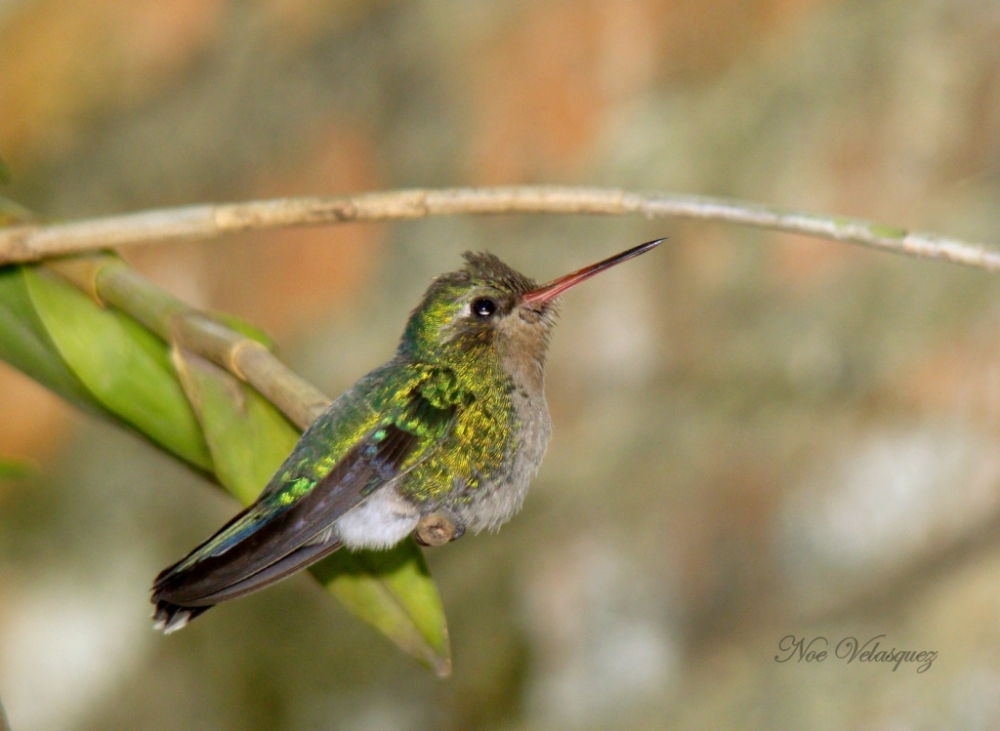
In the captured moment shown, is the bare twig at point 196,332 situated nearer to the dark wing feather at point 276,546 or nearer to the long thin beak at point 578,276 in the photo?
the dark wing feather at point 276,546

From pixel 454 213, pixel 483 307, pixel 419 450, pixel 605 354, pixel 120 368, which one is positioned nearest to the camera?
pixel 454 213

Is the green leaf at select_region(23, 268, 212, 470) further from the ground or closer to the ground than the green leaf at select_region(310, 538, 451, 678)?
further from the ground

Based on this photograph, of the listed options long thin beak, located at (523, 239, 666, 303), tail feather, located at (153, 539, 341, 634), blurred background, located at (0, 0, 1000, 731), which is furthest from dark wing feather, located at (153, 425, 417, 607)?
blurred background, located at (0, 0, 1000, 731)

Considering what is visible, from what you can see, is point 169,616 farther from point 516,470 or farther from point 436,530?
point 516,470

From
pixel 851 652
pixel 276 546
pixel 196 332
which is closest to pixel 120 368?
pixel 196 332

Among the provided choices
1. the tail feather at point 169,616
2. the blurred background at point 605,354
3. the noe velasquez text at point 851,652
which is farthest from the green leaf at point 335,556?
the noe velasquez text at point 851,652

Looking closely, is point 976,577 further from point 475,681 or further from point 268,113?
point 268,113

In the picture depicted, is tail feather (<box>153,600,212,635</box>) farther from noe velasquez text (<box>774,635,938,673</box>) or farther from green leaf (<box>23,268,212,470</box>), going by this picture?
noe velasquez text (<box>774,635,938,673</box>)
